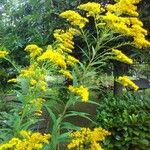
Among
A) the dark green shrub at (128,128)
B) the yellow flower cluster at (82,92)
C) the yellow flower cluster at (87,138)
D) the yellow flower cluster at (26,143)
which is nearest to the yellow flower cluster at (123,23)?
the yellow flower cluster at (82,92)

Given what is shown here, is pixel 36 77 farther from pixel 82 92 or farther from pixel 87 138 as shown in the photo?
pixel 87 138

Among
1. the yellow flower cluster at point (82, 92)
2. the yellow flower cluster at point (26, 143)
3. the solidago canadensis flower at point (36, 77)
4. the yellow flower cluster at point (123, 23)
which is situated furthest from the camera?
the yellow flower cluster at point (123, 23)

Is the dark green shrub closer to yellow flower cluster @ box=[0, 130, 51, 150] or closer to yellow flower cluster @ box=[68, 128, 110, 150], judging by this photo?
yellow flower cluster @ box=[68, 128, 110, 150]

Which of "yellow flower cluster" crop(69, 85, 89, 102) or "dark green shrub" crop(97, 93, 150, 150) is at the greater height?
"yellow flower cluster" crop(69, 85, 89, 102)

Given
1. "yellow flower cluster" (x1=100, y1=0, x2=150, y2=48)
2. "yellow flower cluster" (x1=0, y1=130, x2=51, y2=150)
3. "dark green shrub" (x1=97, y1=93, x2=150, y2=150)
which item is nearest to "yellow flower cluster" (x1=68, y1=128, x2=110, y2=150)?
"yellow flower cluster" (x1=0, y1=130, x2=51, y2=150)

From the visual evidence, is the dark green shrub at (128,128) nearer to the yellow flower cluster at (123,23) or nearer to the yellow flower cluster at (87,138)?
the yellow flower cluster at (123,23)

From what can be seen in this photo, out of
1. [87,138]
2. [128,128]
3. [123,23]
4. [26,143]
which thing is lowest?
[128,128]

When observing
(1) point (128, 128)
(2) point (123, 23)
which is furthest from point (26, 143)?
(1) point (128, 128)

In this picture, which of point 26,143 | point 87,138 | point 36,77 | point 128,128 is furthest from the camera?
point 128,128

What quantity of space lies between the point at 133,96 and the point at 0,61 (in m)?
1.95

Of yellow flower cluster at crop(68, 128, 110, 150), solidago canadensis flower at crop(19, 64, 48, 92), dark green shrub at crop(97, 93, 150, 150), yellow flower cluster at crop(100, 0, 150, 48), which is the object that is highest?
yellow flower cluster at crop(100, 0, 150, 48)

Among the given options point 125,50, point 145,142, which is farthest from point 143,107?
point 125,50

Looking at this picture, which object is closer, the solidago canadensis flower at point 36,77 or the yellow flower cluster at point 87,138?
the yellow flower cluster at point 87,138

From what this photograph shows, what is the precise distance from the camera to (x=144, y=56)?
21.2 ft
